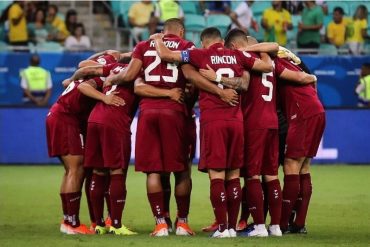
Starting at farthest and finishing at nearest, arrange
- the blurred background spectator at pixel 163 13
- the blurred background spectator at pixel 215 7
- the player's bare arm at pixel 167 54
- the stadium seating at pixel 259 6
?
1. the stadium seating at pixel 259 6
2. the blurred background spectator at pixel 215 7
3. the blurred background spectator at pixel 163 13
4. the player's bare arm at pixel 167 54

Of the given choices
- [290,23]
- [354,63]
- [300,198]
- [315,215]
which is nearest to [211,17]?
[290,23]

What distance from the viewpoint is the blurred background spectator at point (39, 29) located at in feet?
80.3

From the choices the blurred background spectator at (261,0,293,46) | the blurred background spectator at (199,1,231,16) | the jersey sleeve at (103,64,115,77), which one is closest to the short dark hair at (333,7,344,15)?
the blurred background spectator at (261,0,293,46)

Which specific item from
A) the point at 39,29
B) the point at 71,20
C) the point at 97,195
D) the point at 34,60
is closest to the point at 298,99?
the point at 97,195

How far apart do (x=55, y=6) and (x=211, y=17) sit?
3.63 meters

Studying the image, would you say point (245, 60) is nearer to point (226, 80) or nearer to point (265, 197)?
point (226, 80)

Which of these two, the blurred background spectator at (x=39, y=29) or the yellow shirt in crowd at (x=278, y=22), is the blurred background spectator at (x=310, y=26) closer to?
the yellow shirt in crowd at (x=278, y=22)

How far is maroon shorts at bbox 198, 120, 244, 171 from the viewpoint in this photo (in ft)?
36.6

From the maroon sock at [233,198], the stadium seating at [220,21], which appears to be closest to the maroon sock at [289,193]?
the maroon sock at [233,198]

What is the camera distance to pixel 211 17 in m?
24.9

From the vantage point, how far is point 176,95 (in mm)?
11531

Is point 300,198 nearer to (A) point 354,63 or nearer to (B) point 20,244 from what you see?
(B) point 20,244

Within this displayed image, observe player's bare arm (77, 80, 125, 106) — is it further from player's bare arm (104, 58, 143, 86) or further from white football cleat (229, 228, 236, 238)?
white football cleat (229, 228, 236, 238)

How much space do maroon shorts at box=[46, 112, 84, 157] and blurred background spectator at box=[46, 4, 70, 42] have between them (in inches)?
495
